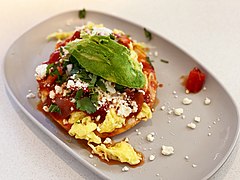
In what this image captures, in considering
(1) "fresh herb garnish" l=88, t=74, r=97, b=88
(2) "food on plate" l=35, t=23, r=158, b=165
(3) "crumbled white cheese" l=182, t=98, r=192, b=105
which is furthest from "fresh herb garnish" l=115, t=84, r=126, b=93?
(3) "crumbled white cheese" l=182, t=98, r=192, b=105

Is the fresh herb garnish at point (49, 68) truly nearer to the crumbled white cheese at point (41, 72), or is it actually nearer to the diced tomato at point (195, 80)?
the crumbled white cheese at point (41, 72)

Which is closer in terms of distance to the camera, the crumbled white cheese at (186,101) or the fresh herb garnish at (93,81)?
the fresh herb garnish at (93,81)

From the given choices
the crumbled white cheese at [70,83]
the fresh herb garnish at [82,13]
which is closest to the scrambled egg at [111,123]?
the crumbled white cheese at [70,83]

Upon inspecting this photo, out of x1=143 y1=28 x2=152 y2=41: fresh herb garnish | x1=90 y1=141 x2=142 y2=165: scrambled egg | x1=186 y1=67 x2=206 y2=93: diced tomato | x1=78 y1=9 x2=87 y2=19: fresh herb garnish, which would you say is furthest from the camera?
x1=78 y1=9 x2=87 y2=19: fresh herb garnish

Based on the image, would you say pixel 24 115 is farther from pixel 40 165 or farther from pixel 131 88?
pixel 131 88

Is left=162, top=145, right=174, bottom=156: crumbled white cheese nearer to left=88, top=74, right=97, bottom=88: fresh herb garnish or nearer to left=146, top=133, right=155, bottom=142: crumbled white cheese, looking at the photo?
left=146, top=133, right=155, bottom=142: crumbled white cheese

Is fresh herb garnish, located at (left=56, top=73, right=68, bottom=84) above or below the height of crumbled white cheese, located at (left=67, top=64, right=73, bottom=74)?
below
